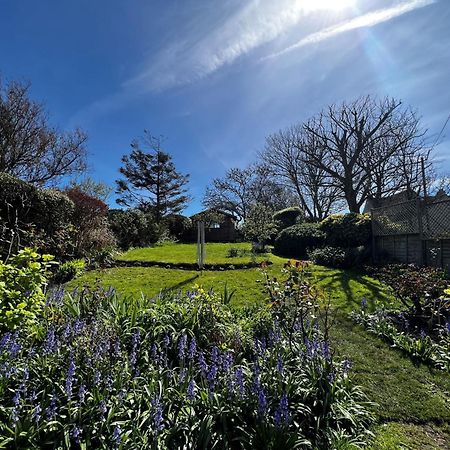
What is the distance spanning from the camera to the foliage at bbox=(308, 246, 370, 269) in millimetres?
10891

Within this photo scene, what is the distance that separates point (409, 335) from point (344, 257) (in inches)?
265

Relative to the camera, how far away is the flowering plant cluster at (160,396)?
1.98 metres

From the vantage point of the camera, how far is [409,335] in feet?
14.7

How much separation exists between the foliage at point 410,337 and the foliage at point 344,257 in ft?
18.2

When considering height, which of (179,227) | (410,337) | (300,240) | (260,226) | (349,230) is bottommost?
(410,337)

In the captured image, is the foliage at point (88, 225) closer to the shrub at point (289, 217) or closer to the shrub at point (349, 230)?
the shrub at point (349, 230)

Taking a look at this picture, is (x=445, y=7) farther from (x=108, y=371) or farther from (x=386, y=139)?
(x=386, y=139)

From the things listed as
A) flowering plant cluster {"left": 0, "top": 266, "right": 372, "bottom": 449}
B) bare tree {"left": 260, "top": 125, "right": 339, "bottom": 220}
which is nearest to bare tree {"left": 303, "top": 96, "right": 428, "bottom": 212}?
bare tree {"left": 260, "top": 125, "right": 339, "bottom": 220}

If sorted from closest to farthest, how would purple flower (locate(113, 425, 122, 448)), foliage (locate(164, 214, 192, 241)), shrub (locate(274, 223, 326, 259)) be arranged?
purple flower (locate(113, 425, 122, 448)) < shrub (locate(274, 223, 326, 259)) < foliage (locate(164, 214, 192, 241))

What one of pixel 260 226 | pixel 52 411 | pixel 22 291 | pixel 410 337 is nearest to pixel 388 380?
pixel 410 337

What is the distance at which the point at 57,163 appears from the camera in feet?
57.6

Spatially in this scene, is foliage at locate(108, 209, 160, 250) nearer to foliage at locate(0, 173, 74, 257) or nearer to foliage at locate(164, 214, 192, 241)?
foliage at locate(164, 214, 192, 241)

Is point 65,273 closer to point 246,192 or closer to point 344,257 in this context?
point 344,257

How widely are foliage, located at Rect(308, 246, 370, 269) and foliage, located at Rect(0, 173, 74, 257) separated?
9.33 meters
